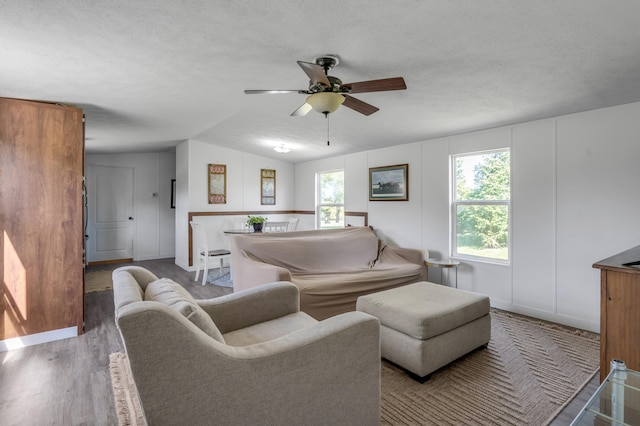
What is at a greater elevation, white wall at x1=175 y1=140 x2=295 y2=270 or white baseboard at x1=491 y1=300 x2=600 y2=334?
white wall at x1=175 y1=140 x2=295 y2=270

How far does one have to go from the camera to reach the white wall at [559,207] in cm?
290

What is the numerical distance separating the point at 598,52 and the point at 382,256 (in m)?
2.97

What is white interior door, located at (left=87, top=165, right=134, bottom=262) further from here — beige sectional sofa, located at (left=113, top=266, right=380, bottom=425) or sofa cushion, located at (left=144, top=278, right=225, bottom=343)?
sofa cushion, located at (left=144, top=278, right=225, bottom=343)

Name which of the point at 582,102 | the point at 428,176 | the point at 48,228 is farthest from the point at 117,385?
the point at 582,102

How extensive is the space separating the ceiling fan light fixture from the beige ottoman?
1500mm

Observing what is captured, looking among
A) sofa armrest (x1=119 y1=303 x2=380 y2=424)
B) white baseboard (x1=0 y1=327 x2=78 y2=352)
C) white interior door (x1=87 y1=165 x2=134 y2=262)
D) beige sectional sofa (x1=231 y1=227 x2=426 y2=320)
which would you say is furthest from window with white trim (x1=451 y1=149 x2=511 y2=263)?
white interior door (x1=87 y1=165 x2=134 y2=262)

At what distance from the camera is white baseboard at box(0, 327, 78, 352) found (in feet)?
9.03

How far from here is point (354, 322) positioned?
151cm

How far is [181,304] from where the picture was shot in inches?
54.6

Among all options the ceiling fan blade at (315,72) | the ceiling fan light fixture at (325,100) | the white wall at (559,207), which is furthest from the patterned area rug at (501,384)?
the ceiling fan blade at (315,72)

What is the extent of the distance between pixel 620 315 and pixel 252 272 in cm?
270

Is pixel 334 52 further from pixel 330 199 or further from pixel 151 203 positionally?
pixel 151 203

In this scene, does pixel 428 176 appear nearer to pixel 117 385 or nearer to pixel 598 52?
pixel 598 52

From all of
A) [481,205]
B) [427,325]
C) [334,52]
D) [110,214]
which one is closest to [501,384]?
[427,325]
